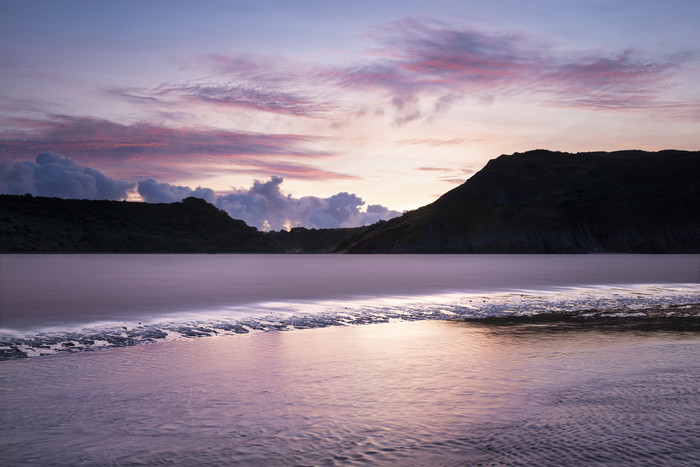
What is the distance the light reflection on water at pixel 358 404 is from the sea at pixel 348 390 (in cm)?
4

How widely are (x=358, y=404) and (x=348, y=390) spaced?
3.44 feet

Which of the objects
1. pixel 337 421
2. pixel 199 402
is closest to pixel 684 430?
pixel 337 421

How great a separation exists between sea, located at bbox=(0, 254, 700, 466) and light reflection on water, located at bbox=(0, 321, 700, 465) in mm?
40

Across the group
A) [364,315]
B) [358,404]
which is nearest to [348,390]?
[358,404]

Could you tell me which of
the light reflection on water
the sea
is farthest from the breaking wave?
the light reflection on water

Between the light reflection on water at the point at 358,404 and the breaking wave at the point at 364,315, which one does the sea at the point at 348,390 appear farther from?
the breaking wave at the point at 364,315

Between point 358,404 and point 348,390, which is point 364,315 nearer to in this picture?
point 348,390

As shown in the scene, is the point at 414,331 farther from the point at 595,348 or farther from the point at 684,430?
the point at 684,430

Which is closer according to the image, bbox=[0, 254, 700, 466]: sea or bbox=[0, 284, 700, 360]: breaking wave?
bbox=[0, 254, 700, 466]: sea

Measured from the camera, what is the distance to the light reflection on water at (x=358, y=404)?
7758mm

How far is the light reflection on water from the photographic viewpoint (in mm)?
7758

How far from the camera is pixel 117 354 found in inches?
592

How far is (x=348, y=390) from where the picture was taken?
1112 cm

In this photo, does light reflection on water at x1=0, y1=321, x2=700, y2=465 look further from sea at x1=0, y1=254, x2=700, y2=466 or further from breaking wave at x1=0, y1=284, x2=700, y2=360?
breaking wave at x1=0, y1=284, x2=700, y2=360
